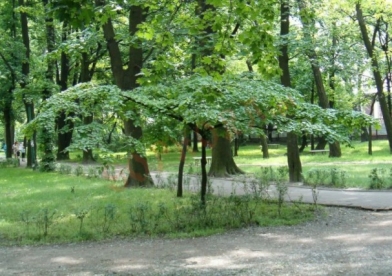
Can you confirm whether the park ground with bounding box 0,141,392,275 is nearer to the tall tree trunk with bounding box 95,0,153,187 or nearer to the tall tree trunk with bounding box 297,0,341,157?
the tall tree trunk with bounding box 297,0,341,157

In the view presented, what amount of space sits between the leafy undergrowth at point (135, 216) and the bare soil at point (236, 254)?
42cm

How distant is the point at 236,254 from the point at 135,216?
3.19 meters

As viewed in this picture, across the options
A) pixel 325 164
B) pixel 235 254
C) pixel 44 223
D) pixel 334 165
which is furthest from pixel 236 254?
pixel 325 164

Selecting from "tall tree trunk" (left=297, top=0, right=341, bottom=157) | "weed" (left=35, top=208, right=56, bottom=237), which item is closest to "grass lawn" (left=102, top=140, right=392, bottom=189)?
"tall tree trunk" (left=297, top=0, right=341, bottom=157)

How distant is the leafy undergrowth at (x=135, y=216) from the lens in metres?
8.89

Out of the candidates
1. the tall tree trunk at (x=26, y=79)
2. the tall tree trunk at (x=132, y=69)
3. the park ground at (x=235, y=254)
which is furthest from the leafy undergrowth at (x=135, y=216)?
the tall tree trunk at (x=26, y=79)

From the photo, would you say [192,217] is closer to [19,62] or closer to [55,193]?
[55,193]

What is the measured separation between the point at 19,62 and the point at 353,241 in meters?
22.7

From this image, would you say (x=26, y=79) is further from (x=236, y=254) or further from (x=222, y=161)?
(x=236, y=254)

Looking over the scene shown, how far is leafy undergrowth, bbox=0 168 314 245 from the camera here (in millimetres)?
8891

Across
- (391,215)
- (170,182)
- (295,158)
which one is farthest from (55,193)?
(391,215)

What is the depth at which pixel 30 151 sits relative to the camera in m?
26.3

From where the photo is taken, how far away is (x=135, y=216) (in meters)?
9.77

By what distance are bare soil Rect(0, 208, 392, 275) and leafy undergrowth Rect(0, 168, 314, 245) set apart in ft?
1.38
